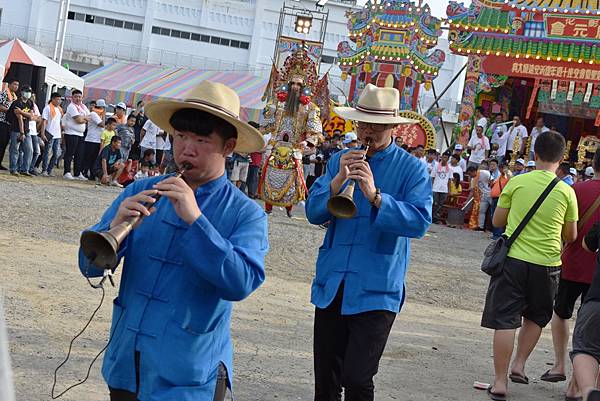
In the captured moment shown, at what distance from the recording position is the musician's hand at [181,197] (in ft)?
9.41

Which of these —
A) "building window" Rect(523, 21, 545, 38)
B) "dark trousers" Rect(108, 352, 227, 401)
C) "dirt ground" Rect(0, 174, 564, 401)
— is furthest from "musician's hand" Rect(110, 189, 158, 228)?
"building window" Rect(523, 21, 545, 38)

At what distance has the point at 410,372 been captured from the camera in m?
6.86

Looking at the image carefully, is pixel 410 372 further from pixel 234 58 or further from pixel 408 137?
pixel 234 58

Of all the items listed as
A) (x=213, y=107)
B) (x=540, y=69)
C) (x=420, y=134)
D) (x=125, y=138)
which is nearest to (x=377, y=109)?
(x=213, y=107)

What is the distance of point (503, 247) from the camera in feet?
20.5

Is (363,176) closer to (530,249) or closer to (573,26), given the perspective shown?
(530,249)

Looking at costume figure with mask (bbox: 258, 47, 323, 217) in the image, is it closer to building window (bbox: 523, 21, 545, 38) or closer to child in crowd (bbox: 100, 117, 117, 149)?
child in crowd (bbox: 100, 117, 117, 149)

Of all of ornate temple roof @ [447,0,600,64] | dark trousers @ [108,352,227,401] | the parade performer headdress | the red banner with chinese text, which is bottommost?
dark trousers @ [108,352,227,401]

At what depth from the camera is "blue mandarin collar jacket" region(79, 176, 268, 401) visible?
2949 mm

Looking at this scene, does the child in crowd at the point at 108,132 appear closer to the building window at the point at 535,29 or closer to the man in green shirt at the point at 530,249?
the building window at the point at 535,29

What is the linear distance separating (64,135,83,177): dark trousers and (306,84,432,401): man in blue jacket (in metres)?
14.2

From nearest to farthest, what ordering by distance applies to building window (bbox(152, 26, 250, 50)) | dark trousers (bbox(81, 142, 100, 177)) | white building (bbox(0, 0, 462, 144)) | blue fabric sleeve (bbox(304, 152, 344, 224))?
1. blue fabric sleeve (bbox(304, 152, 344, 224))
2. dark trousers (bbox(81, 142, 100, 177))
3. white building (bbox(0, 0, 462, 144))
4. building window (bbox(152, 26, 250, 50))

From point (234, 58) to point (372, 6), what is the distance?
3337cm

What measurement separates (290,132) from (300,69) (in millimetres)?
1191
